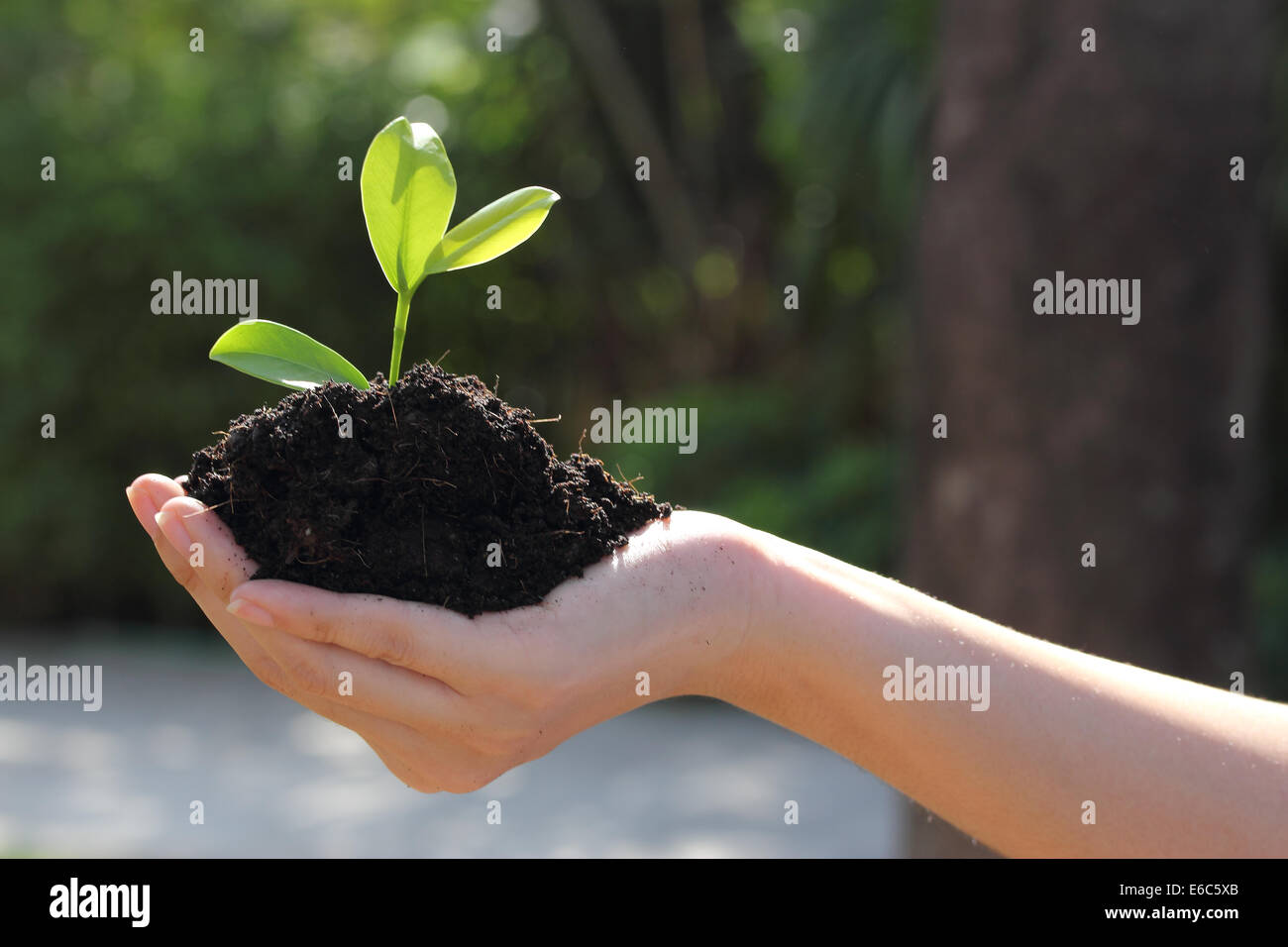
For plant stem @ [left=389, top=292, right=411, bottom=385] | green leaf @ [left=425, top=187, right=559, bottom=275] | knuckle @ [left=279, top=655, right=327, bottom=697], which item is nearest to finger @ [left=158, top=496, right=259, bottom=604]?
knuckle @ [left=279, top=655, right=327, bottom=697]

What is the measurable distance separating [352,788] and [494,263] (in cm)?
352

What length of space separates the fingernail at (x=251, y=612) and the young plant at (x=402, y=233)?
0.94 ft

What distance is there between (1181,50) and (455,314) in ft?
15.5

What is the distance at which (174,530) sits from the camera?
1.12 metres

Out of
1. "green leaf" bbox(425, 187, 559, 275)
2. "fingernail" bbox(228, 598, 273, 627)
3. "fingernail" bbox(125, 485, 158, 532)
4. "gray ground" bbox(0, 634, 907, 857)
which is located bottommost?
"gray ground" bbox(0, 634, 907, 857)

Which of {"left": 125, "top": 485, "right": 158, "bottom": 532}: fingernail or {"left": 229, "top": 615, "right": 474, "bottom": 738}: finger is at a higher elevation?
{"left": 125, "top": 485, "right": 158, "bottom": 532}: fingernail

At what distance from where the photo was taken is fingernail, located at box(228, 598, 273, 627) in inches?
41.1

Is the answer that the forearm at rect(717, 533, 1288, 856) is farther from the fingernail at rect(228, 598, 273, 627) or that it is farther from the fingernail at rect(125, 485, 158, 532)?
the fingernail at rect(125, 485, 158, 532)

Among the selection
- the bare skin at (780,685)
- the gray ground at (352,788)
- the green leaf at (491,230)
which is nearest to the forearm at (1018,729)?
the bare skin at (780,685)

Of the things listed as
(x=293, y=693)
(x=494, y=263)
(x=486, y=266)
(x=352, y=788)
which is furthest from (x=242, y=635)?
(x=494, y=263)

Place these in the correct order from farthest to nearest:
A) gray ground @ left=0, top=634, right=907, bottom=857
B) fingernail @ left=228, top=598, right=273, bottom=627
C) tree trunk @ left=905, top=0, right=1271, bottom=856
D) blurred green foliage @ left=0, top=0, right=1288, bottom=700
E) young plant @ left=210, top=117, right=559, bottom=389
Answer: blurred green foliage @ left=0, top=0, right=1288, bottom=700 → gray ground @ left=0, top=634, right=907, bottom=857 → tree trunk @ left=905, top=0, right=1271, bottom=856 → young plant @ left=210, top=117, right=559, bottom=389 → fingernail @ left=228, top=598, right=273, bottom=627

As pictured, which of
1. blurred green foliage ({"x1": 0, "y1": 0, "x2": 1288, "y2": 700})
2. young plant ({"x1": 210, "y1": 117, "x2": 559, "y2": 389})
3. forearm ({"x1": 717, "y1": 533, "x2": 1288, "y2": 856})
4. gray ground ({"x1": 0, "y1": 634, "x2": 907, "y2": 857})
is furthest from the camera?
blurred green foliage ({"x1": 0, "y1": 0, "x2": 1288, "y2": 700})

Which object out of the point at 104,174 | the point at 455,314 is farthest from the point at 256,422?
the point at 104,174

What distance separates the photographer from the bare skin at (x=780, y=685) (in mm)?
1082
